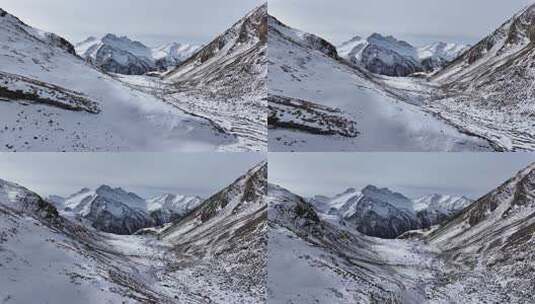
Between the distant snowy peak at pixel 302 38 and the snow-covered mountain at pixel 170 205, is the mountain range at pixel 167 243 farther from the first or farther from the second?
the distant snowy peak at pixel 302 38

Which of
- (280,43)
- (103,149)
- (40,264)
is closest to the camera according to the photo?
(40,264)

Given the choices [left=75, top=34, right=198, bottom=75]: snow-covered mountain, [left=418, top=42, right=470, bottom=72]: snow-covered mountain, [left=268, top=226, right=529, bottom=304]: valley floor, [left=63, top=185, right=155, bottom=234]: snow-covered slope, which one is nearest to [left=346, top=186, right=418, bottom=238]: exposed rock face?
[left=268, top=226, right=529, bottom=304]: valley floor

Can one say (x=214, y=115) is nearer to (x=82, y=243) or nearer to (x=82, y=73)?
(x=82, y=73)

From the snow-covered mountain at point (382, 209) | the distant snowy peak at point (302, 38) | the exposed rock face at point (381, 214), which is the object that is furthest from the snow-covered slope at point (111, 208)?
the distant snowy peak at point (302, 38)

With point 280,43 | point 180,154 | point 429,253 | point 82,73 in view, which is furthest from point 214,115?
point 429,253

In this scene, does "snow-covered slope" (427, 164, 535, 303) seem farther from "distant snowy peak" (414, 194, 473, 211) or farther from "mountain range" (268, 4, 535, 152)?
"mountain range" (268, 4, 535, 152)
